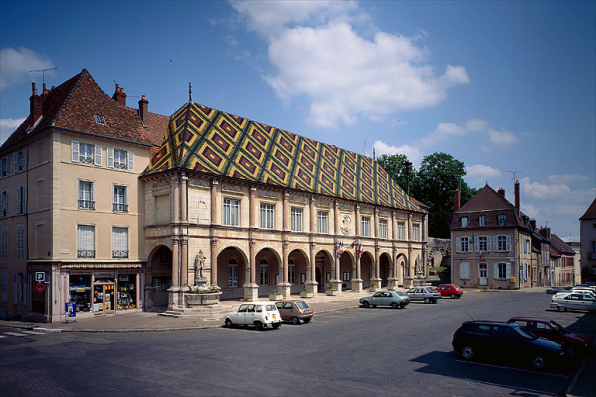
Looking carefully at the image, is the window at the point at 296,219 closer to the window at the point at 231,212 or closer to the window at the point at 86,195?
the window at the point at 231,212

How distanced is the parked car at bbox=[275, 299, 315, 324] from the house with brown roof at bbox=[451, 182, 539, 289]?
129 feet

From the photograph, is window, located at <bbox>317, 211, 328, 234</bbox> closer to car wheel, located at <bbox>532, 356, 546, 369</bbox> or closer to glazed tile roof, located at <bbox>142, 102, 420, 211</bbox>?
glazed tile roof, located at <bbox>142, 102, 420, 211</bbox>

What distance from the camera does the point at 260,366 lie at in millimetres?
16172

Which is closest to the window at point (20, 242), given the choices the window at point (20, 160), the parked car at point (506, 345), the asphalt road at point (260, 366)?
the window at point (20, 160)

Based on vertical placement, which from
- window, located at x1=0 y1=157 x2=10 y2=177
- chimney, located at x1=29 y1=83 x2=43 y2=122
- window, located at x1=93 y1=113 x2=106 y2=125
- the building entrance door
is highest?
chimney, located at x1=29 y1=83 x2=43 y2=122

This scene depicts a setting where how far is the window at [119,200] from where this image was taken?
34222 mm

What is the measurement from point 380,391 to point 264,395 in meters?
3.06

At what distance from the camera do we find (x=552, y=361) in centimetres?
1625

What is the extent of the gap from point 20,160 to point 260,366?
89.7 ft

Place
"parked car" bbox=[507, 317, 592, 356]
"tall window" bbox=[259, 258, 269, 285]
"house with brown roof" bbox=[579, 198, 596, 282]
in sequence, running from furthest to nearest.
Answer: "house with brown roof" bbox=[579, 198, 596, 282]
"tall window" bbox=[259, 258, 269, 285]
"parked car" bbox=[507, 317, 592, 356]

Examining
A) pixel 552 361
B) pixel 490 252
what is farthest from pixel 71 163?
pixel 490 252

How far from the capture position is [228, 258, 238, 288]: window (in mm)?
40094

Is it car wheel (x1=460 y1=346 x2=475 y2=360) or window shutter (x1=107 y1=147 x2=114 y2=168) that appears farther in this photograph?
window shutter (x1=107 y1=147 x2=114 y2=168)

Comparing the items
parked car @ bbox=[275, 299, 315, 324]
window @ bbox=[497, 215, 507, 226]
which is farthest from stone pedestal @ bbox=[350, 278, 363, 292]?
window @ bbox=[497, 215, 507, 226]
